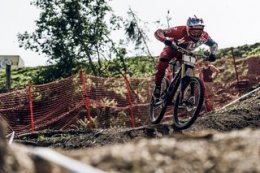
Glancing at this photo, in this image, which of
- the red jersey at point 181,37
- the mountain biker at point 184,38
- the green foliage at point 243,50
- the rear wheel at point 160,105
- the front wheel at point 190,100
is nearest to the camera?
the front wheel at point 190,100

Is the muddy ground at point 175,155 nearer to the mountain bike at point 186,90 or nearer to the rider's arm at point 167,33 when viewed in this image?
the mountain bike at point 186,90

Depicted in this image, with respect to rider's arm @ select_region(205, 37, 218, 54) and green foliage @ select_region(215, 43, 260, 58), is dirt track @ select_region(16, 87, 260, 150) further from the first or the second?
green foliage @ select_region(215, 43, 260, 58)

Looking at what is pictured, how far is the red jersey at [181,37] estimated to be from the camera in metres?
8.82

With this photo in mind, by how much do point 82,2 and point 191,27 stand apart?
34217mm

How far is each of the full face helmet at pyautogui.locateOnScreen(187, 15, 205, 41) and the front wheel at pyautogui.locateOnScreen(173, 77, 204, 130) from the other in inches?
27.3

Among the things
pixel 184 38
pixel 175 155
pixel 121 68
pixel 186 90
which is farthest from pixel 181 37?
pixel 121 68

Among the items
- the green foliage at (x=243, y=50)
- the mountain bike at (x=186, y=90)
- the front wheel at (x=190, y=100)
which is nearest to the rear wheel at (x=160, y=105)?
the mountain bike at (x=186, y=90)

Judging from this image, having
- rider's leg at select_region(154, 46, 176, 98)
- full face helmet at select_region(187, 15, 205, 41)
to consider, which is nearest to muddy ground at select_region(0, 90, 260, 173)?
full face helmet at select_region(187, 15, 205, 41)

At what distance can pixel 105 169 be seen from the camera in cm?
289

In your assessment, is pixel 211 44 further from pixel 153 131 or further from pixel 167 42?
pixel 153 131

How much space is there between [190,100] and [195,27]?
1159 mm

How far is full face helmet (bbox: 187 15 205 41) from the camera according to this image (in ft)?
27.9

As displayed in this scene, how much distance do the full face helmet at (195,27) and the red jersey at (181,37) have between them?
12 cm

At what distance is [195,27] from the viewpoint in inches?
337
